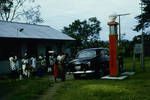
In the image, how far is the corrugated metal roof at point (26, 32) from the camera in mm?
35184

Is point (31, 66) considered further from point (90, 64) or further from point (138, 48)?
point (138, 48)

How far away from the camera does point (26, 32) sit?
38.3 meters

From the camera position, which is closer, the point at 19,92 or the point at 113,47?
the point at 19,92

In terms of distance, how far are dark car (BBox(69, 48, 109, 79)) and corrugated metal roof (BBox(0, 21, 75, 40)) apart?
25.1ft

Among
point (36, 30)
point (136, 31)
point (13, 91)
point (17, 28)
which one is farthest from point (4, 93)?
point (136, 31)

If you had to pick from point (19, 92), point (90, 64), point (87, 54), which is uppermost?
point (87, 54)

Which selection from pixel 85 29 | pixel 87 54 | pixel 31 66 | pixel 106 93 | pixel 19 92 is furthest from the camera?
pixel 85 29

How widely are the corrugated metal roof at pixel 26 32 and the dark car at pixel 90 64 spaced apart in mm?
7654

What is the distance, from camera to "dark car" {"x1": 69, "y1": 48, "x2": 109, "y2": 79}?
1043 inches

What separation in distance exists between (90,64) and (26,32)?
42.6 feet

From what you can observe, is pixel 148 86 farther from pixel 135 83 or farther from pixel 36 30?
pixel 36 30

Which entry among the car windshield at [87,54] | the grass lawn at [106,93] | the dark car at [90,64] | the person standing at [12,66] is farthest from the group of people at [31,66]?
the grass lawn at [106,93]

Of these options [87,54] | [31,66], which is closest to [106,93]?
[87,54]

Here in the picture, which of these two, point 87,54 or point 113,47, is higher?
point 113,47
